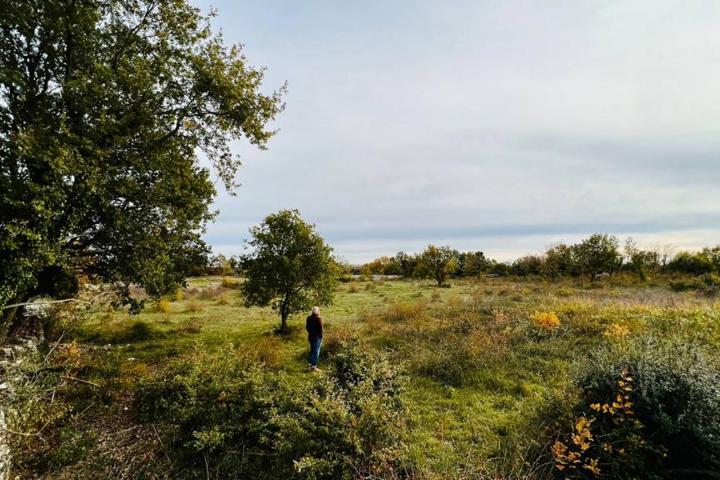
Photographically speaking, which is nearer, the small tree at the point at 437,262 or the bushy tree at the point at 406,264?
the small tree at the point at 437,262

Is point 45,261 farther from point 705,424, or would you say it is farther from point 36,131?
point 705,424

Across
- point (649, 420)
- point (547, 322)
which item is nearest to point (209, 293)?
point (547, 322)

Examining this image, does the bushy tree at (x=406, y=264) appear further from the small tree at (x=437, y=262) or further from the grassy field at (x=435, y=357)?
the grassy field at (x=435, y=357)

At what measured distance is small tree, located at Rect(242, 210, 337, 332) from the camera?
14.8m

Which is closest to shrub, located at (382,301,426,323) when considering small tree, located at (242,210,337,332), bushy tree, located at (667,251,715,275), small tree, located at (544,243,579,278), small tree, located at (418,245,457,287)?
small tree, located at (242,210,337,332)

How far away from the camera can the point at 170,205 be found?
10.9 metres

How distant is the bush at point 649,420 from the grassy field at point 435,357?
2.92ft

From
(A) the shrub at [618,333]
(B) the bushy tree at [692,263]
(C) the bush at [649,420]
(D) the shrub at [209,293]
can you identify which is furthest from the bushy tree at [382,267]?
(C) the bush at [649,420]

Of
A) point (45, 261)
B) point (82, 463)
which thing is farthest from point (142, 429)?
point (45, 261)

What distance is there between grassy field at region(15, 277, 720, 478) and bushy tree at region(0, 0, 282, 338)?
2.69m

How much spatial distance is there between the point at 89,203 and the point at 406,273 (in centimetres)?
4843

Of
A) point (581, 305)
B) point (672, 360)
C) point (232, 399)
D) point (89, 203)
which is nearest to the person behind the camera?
point (672, 360)

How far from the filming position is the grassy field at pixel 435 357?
6.27 meters

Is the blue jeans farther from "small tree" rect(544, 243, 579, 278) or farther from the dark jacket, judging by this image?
"small tree" rect(544, 243, 579, 278)
